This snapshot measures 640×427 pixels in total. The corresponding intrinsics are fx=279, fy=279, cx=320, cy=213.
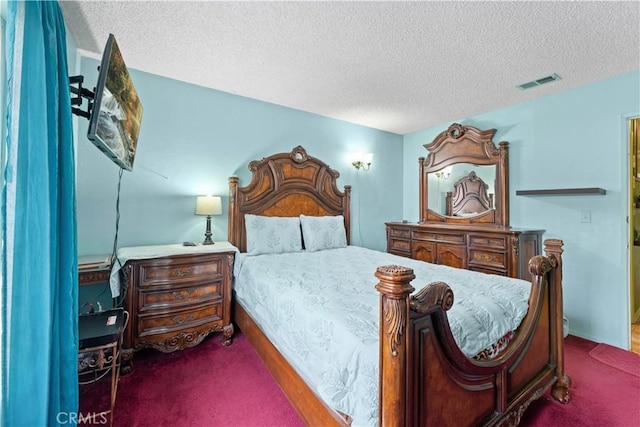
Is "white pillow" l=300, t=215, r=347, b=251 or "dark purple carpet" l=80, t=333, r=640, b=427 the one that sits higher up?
"white pillow" l=300, t=215, r=347, b=251

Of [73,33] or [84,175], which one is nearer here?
[73,33]

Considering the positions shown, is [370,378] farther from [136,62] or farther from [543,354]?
[136,62]

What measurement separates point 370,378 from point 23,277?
1.32m

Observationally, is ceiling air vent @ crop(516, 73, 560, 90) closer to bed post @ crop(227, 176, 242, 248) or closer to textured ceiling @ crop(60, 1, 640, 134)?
textured ceiling @ crop(60, 1, 640, 134)

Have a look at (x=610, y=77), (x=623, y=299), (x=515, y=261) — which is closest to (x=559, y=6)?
(x=610, y=77)

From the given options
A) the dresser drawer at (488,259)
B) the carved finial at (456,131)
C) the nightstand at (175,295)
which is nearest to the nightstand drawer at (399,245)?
the dresser drawer at (488,259)

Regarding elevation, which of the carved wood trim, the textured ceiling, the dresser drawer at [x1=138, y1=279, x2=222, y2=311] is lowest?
the dresser drawer at [x1=138, y1=279, x2=222, y2=311]

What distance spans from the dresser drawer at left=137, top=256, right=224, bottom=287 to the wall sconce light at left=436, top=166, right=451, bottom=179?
10.8 ft

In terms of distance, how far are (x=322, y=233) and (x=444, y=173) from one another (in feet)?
7.00

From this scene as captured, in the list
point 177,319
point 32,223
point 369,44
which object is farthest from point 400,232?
point 32,223

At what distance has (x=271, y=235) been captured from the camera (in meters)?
3.04

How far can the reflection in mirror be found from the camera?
3.66 meters

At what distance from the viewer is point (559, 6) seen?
1.80 metres

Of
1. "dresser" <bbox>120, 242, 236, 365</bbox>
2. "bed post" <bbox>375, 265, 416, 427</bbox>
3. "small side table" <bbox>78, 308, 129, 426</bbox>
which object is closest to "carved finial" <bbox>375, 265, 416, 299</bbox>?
"bed post" <bbox>375, 265, 416, 427</bbox>
